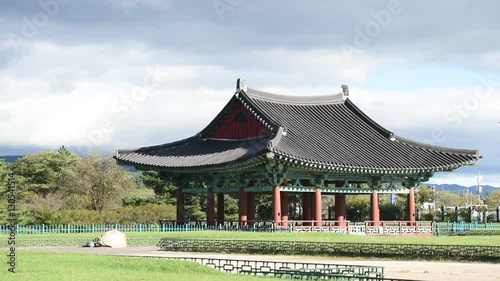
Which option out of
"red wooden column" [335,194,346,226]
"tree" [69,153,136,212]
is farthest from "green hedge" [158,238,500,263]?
"tree" [69,153,136,212]

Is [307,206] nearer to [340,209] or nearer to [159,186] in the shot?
[340,209]

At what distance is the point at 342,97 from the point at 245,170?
43.6 ft

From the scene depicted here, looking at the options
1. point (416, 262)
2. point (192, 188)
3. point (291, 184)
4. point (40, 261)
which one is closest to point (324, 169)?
point (291, 184)

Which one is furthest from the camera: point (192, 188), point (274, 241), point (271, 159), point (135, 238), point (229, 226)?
point (192, 188)

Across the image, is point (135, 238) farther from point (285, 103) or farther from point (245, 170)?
point (285, 103)

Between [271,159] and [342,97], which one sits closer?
[271,159]

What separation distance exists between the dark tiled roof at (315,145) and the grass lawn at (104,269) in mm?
21381

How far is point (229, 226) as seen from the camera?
166ft

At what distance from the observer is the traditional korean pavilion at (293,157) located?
163 ft

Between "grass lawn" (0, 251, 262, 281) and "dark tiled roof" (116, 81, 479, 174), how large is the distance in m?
21.4

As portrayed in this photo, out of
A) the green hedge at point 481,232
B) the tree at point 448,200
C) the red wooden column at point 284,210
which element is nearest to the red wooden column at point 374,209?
the red wooden column at point 284,210

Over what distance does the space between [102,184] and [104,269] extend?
56.4 m

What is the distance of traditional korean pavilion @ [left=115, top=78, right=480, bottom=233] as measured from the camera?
49.6 m

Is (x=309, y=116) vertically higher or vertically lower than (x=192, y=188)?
higher
